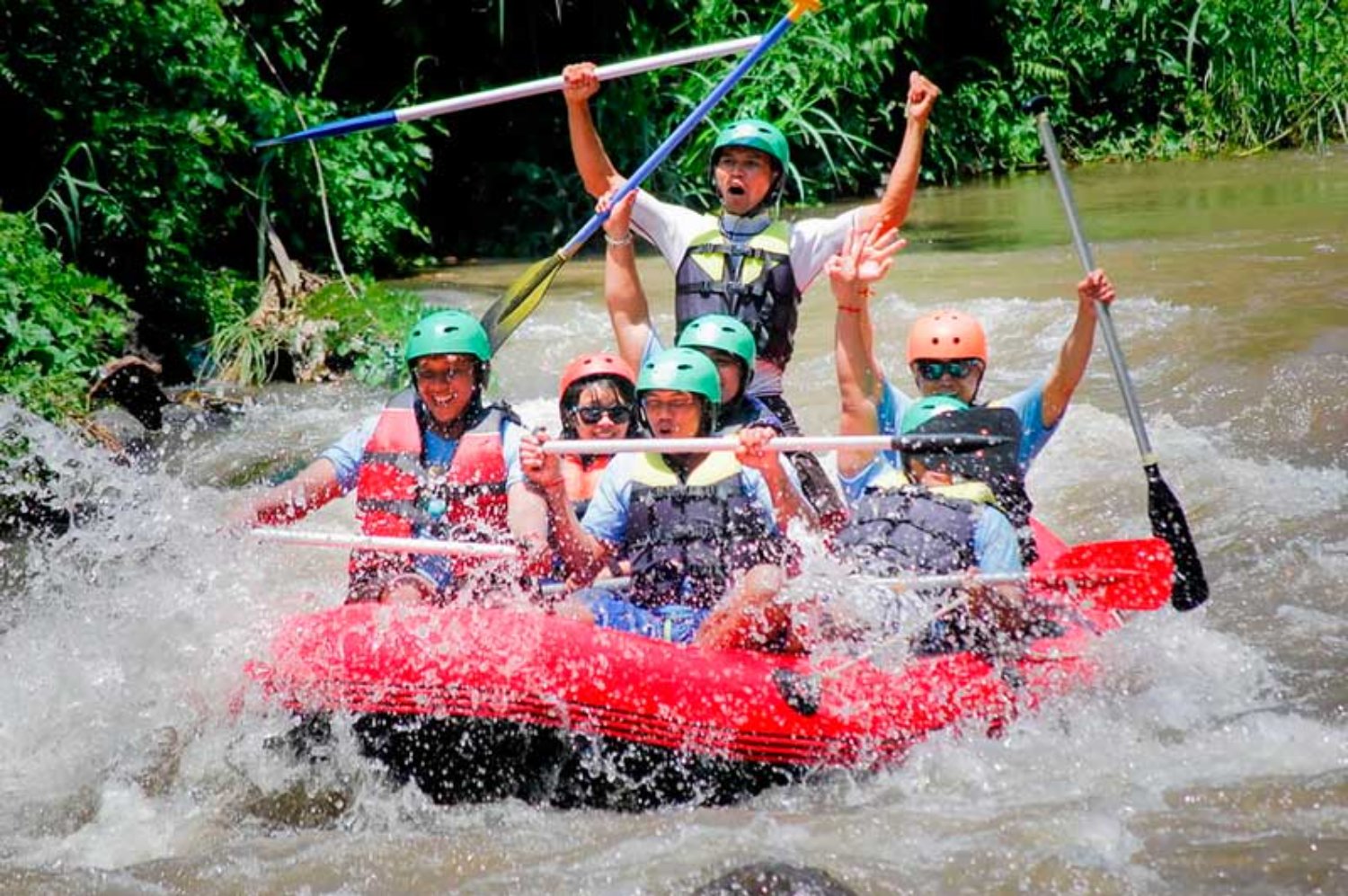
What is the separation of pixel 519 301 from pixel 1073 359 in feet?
7.00

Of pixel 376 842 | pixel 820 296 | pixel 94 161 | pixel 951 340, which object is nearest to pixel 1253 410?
pixel 951 340

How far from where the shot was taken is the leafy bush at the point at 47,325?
24.4 ft

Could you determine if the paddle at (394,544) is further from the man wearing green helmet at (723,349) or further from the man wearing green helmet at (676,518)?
the man wearing green helmet at (723,349)

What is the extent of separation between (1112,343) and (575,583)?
Result: 1656mm

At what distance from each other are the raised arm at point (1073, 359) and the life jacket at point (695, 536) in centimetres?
113

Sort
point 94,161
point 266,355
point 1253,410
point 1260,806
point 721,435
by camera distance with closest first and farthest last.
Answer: point 1260,806 → point 721,435 → point 1253,410 → point 94,161 → point 266,355

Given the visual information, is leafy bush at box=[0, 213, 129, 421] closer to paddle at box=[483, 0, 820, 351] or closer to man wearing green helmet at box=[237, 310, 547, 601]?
paddle at box=[483, 0, 820, 351]

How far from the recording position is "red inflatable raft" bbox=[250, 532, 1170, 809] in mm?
4316

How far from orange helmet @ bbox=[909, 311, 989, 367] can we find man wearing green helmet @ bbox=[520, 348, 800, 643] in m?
0.79

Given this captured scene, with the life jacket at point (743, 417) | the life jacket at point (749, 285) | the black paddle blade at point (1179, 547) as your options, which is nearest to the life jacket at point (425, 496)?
the life jacket at point (743, 417)

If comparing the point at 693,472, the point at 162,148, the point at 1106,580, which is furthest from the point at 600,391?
the point at 162,148

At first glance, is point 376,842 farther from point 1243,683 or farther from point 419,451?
point 1243,683

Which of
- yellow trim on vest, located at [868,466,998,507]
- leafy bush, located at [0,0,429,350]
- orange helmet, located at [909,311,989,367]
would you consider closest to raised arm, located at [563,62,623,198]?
orange helmet, located at [909,311,989,367]

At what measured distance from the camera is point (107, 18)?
8.99 metres
